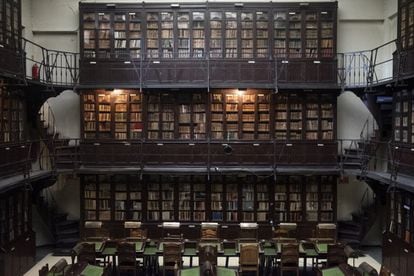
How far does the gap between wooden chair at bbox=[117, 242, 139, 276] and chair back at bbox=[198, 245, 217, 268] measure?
50.1 inches

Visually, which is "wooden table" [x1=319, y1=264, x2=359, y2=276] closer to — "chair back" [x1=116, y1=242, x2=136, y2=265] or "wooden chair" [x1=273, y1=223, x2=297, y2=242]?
"wooden chair" [x1=273, y1=223, x2=297, y2=242]

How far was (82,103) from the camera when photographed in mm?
12352

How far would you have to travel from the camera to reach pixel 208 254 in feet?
30.2

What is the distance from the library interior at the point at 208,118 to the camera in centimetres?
1184

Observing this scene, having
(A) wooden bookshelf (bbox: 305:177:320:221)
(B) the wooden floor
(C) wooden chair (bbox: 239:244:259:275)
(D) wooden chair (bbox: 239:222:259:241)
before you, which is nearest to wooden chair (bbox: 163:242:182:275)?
(C) wooden chair (bbox: 239:244:259:275)

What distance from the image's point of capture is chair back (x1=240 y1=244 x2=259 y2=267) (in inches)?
370

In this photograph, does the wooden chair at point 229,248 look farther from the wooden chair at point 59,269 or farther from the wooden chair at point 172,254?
the wooden chair at point 59,269

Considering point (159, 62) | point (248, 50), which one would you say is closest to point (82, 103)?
point (159, 62)

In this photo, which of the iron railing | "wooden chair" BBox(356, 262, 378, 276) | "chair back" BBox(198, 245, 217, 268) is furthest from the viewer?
the iron railing

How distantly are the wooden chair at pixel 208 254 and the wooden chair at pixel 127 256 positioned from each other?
1273 mm

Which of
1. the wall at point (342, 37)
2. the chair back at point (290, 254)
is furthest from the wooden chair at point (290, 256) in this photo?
the wall at point (342, 37)

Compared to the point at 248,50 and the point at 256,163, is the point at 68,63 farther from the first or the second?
Result: the point at 256,163

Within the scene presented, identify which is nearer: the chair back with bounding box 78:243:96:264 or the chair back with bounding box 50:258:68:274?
the chair back with bounding box 50:258:68:274

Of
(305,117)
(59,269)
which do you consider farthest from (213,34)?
(59,269)
